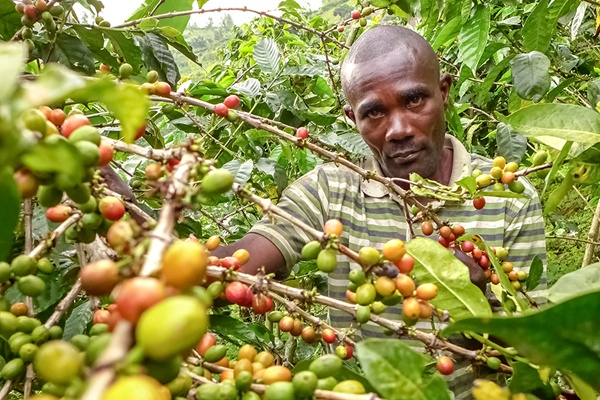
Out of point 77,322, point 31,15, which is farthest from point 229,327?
point 31,15

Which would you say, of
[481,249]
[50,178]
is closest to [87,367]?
[50,178]

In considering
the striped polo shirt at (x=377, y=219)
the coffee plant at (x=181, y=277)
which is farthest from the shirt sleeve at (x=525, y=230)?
the coffee plant at (x=181, y=277)

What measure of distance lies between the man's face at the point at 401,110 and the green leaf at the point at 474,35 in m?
0.15

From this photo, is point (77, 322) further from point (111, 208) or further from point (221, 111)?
point (221, 111)

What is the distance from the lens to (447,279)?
76cm

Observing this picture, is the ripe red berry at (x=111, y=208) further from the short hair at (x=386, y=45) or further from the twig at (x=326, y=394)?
the short hair at (x=386, y=45)

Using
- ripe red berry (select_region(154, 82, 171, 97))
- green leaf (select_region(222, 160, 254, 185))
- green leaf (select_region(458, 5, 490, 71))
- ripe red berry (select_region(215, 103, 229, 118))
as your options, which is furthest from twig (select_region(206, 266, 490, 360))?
green leaf (select_region(458, 5, 490, 71))

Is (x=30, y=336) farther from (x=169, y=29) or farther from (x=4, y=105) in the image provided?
(x=169, y=29)

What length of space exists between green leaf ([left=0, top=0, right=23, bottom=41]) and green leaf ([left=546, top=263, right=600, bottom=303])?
1247mm

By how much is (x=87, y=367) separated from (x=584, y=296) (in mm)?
402

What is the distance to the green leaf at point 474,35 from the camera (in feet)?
5.88

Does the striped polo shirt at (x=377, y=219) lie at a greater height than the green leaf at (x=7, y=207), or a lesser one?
lesser

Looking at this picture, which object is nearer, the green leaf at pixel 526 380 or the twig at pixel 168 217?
the twig at pixel 168 217

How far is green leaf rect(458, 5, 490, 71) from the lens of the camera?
5.88 ft
